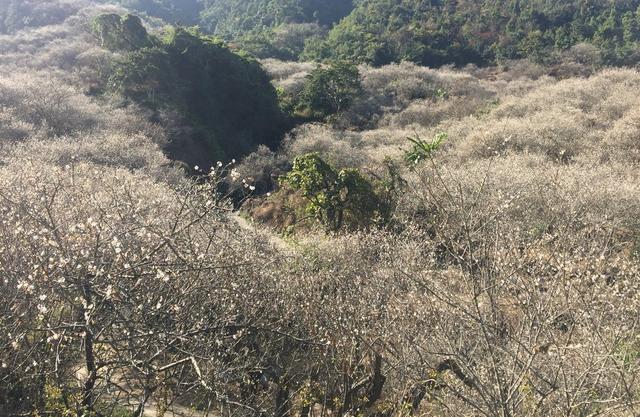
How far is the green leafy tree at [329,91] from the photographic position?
101 feet

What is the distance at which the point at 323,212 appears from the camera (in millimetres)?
14125

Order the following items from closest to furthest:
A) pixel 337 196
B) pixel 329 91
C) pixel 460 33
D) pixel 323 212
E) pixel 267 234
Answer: pixel 267 234, pixel 337 196, pixel 323 212, pixel 329 91, pixel 460 33

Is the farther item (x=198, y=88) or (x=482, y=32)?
(x=482, y=32)

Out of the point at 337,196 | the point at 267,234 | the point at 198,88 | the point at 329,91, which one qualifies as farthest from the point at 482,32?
the point at 267,234

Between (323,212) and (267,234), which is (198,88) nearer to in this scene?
(323,212)

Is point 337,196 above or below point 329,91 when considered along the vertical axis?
above

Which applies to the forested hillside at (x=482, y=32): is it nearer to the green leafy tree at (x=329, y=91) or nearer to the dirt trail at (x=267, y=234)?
the green leafy tree at (x=329, y=91)

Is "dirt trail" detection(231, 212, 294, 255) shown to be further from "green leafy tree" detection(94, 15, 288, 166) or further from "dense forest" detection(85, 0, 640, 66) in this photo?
"dense forest" detection(85, 0, 640, 66)

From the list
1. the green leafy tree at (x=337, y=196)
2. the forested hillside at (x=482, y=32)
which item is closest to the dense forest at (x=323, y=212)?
the green leafy tree at (x=337, y=196)

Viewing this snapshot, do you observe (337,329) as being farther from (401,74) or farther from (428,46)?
(428,46)

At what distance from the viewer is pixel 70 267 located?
14.6 feet

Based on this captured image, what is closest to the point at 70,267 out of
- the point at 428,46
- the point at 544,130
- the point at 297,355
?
the point at 297,355

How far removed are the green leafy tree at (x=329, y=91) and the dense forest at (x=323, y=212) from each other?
140 mm

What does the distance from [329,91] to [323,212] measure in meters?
18.5
